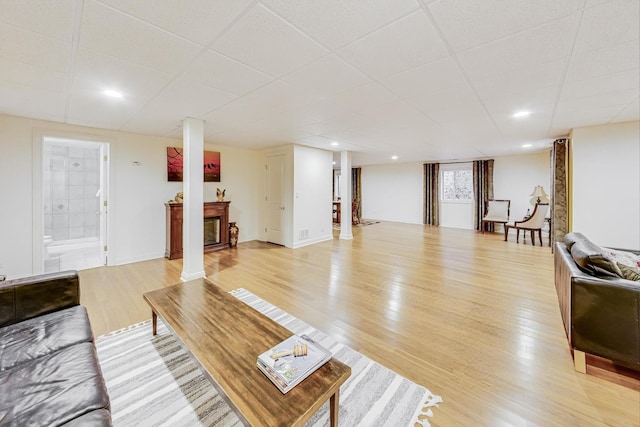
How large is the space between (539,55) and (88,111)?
4781 millimetres

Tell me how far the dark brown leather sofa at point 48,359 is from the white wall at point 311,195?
4.29 metres

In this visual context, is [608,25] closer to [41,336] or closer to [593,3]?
[593,3]

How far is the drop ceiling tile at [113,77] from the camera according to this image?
200 centimetres

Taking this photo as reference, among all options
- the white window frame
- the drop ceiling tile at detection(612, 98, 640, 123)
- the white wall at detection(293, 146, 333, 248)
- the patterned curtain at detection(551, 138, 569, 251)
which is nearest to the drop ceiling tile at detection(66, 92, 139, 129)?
the white wall at detection(293, 146, 333, 248)

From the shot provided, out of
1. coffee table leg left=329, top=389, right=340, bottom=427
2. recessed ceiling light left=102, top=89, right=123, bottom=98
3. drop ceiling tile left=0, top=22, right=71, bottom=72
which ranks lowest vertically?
coffee table leg left=329, top=389, right=340, bottom=427

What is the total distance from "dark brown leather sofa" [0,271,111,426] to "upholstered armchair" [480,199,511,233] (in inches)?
332

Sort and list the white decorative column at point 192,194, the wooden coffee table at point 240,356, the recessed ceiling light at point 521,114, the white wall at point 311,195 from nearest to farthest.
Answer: the wooden coffee table at point 240,356 → the recessed ceiling light at point 521,114 → the white decorative column at point 192,194 → the white wall at point 311,195

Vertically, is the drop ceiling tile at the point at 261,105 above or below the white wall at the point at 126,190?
above

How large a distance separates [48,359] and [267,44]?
2233 millimetres

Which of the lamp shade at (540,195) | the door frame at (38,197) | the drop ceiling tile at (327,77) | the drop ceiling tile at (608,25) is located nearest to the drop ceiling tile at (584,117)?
the drop ceiling tile at (608,25)

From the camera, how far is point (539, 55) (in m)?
1.89

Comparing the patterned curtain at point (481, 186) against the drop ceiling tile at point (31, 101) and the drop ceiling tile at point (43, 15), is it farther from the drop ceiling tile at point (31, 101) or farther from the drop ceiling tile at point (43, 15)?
the drop ceiling tile at point (31, 101)

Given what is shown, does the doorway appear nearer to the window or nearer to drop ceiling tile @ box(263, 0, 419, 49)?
drop ceiling tile @ box(263, 0, 419, 49)

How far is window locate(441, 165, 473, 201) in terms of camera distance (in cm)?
860
